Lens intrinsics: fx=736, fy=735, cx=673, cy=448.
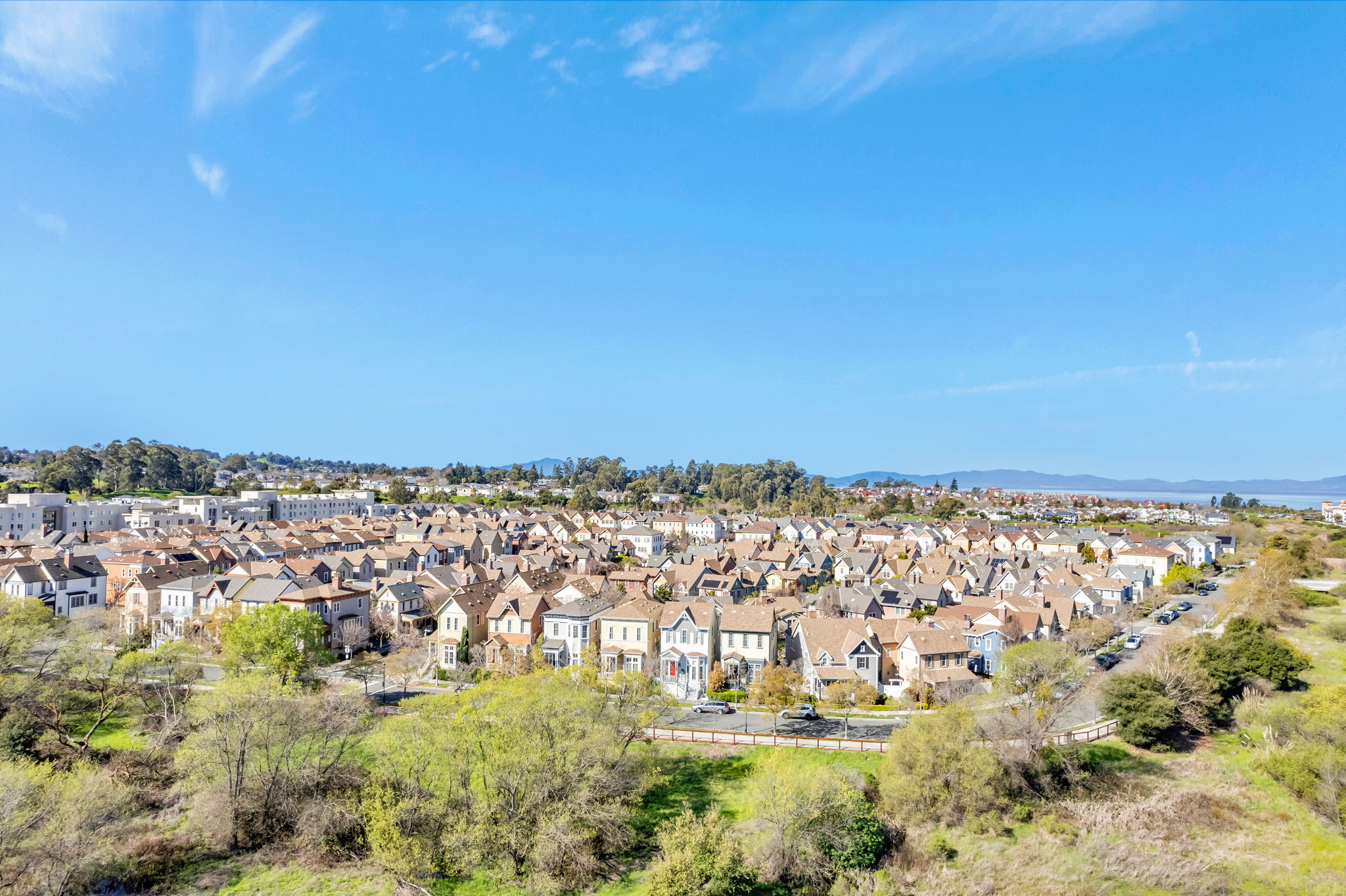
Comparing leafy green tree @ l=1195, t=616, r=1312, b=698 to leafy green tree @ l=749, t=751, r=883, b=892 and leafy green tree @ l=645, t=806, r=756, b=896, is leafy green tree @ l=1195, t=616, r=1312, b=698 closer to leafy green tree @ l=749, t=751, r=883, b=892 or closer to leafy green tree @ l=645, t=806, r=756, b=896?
leafy green tree @ l=749, t=751, r=883, b=892

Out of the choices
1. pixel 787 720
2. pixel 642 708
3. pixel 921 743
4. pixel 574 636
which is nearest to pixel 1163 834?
pixel 921 743

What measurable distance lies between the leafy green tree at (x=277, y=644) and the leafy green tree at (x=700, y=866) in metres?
19.9

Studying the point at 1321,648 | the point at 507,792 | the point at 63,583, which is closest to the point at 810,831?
the point at 507,792

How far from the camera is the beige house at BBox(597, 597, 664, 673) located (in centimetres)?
3828

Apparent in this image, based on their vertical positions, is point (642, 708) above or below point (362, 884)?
above

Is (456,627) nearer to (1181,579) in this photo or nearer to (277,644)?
(277,644)

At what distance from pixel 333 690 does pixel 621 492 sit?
140178 millimetres

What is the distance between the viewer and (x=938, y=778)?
26562mm

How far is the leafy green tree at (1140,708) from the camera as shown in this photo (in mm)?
31688

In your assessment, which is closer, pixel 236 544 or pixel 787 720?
pixel 787 720

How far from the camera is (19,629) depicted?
32156 millimetres

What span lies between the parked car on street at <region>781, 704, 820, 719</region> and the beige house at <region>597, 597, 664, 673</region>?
734 cm

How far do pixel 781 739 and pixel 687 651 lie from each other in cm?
841

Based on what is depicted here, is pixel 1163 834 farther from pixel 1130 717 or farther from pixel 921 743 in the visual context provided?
pixel 921 743
